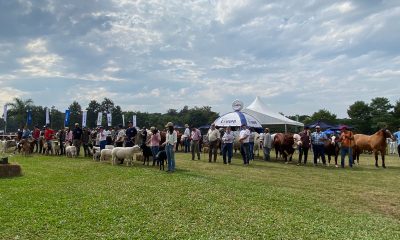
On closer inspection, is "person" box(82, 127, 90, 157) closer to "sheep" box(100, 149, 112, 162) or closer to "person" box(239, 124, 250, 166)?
"sheep" box(100, 149, 112, 162)

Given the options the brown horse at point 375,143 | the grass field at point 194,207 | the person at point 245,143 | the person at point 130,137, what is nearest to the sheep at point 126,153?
the person at point 130,137

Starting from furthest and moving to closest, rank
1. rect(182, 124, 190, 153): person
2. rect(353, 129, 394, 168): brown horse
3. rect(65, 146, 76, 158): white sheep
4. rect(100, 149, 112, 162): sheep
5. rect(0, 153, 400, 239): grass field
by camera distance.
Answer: rect(182, 124, 190, 153): person, rect(65, 146, 76, 158): white sheep, rect(353, 129, 394, 168): brown horse, rect(100, 149, 112, 162): sheep, rect(0, 153, 400, 239): grass field

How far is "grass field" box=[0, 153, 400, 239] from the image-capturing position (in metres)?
6.13

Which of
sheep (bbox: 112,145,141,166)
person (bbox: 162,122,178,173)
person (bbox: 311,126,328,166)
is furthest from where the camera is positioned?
person (bbox: 311,126,328,166)

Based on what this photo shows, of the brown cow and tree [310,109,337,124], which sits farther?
tree [310,109,337,124]

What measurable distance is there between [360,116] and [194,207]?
7057 cm

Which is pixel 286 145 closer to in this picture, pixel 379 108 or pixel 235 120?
pixel 235 120

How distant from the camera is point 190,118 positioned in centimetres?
10706

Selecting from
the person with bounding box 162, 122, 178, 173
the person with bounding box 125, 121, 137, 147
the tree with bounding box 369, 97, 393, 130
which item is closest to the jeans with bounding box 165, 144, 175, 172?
the person with bounding box 162, 122, 178, 173

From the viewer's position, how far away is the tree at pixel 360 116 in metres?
68.2

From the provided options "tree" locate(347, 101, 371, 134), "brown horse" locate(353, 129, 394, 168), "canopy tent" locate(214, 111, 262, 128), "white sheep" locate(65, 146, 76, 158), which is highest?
"tree" locate(347, 101, 371, 134)

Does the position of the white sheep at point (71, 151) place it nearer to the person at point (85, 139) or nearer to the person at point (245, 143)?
the person at point (85, 139)

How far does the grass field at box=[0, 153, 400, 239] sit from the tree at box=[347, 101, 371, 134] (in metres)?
61.4

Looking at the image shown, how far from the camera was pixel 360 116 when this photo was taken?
70312 millimetres
